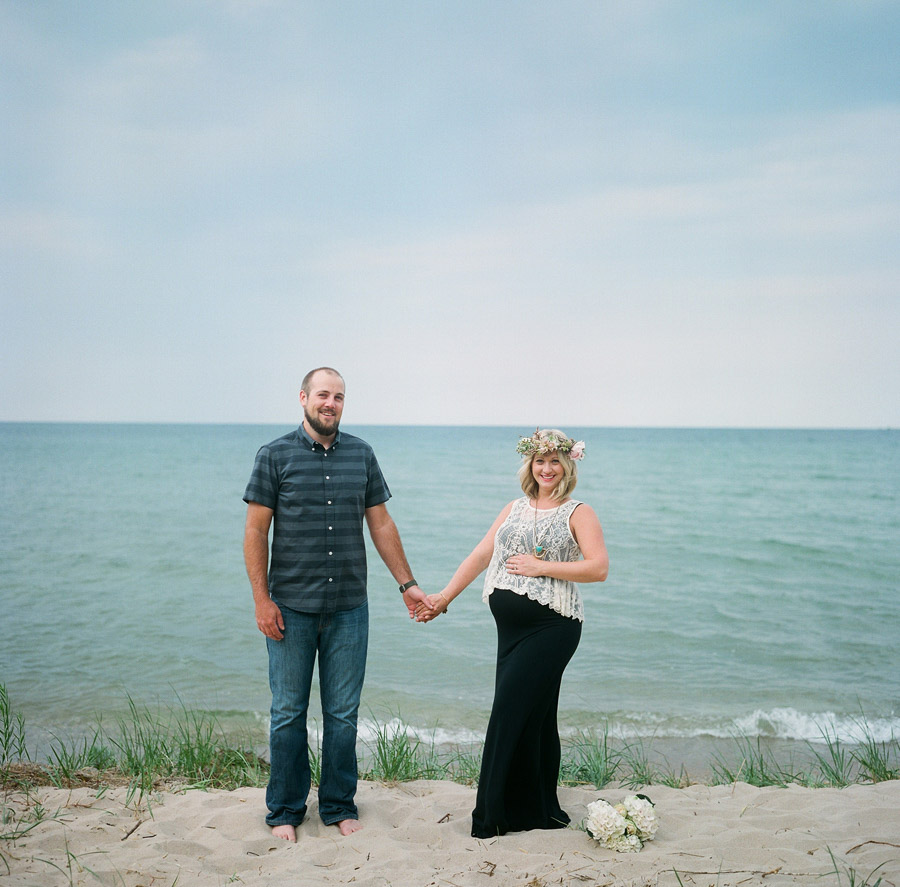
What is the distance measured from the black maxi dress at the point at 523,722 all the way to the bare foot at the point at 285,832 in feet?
3.06

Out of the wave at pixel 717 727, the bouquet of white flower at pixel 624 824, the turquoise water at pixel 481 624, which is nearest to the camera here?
the bouquet of white flower at pixel 624 824

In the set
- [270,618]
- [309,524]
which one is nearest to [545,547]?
[309,524]

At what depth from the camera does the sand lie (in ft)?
11.7

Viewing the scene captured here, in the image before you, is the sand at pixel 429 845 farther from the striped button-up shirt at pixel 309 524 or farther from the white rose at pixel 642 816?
the striped button-up shirt at pixel 309 524

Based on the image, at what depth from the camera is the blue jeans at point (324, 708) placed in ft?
14.0

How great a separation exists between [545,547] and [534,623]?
0.40 m

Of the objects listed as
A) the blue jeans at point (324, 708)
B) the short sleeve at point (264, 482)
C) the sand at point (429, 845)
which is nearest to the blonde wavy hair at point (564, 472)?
the blue jeans at point (324, 708)

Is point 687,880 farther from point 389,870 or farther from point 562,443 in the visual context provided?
point 562,443

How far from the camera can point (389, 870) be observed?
12.2 ft

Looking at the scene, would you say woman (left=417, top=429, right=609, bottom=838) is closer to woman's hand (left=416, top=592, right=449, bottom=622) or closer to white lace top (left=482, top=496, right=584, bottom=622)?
white lace top (left=482, top=496, right=584, bottom=622)

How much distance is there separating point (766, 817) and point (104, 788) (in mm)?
3611

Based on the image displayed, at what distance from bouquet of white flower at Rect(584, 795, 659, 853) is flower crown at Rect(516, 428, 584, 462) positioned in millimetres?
1732

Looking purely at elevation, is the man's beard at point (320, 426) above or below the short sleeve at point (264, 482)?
above

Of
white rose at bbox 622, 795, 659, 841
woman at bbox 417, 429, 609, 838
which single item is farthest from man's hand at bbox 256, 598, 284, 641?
white rose at bbox 622, 795, 659, 841
